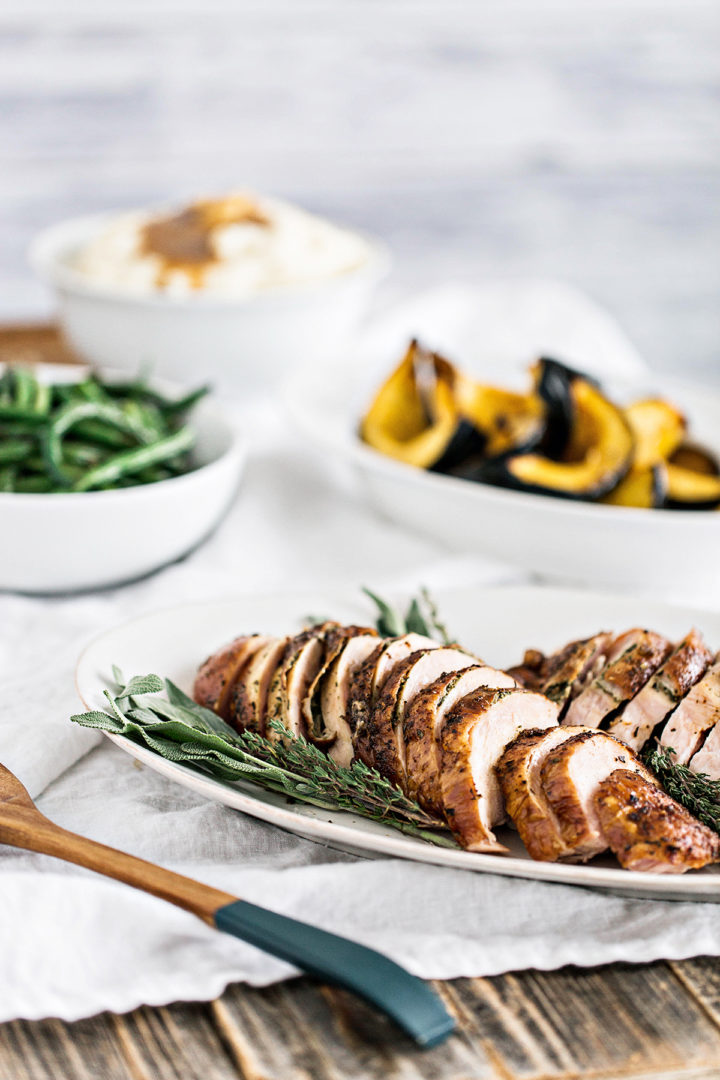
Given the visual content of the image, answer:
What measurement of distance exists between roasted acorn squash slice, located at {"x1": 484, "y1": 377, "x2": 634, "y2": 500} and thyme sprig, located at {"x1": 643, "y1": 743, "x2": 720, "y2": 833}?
115cm

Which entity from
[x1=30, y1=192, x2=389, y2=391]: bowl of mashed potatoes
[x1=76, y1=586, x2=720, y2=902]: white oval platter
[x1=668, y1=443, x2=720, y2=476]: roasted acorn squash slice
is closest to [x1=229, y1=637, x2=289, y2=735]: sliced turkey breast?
[x1=76, y1=586, x2=720, y2=902]: white oval platter

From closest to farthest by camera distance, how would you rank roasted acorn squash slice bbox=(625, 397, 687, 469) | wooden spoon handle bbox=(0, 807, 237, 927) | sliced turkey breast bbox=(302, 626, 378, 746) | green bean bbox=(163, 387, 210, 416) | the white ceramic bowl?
1. wooden spoon handle bbox=(0, 807, 237, 927)
2. sliced turkey breast bbox=(302, 626, 378, 746)
3. the white ceramic bowl
4. roasted acorn squash slice bbox=(625, 397, 687, 469)
5. green bean bbox=(163, 387, 210, 416)

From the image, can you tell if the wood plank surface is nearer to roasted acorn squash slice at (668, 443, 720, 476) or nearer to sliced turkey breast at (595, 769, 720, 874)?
sliced turkey breast at (595, 769, 720, 874)

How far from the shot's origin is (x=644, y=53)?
7.51 metres

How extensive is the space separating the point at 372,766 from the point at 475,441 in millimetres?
1482

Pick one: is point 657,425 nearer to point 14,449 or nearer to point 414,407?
point 414,407

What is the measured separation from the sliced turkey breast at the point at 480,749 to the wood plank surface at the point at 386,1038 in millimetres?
211

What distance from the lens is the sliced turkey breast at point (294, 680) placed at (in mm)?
1770

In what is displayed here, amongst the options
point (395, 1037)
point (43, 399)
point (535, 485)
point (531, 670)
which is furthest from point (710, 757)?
point (43, 399)

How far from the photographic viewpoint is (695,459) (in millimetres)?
3062

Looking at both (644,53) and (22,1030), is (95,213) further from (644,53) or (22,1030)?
(22,1030)

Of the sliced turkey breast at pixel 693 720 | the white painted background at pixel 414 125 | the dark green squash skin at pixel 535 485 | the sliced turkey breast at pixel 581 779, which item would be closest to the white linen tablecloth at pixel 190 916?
the sliced turkey breast at pixel 581 779

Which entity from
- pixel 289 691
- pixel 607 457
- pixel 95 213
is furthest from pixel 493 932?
pixel 95 213

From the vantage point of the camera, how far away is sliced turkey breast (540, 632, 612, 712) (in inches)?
72.4
